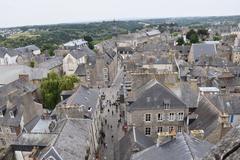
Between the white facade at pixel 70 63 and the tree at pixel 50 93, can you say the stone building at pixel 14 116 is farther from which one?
the white facade at pixel 70 63

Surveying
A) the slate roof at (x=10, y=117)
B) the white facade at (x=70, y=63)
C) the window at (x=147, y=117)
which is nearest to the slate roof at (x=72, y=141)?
the window at (x=147, y=117)

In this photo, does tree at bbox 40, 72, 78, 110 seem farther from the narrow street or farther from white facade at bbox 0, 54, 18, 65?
white facade at bbox 0, 54, 18, 65

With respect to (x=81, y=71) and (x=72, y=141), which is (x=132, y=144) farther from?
(x=81, y=71)

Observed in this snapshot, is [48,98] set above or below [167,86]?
below

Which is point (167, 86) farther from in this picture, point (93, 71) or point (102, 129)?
point (93, 71)

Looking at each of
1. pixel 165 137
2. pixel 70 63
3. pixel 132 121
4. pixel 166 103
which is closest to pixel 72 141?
pixel 132 121

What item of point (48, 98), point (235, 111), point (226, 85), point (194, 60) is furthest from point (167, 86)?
point (194, 60)
